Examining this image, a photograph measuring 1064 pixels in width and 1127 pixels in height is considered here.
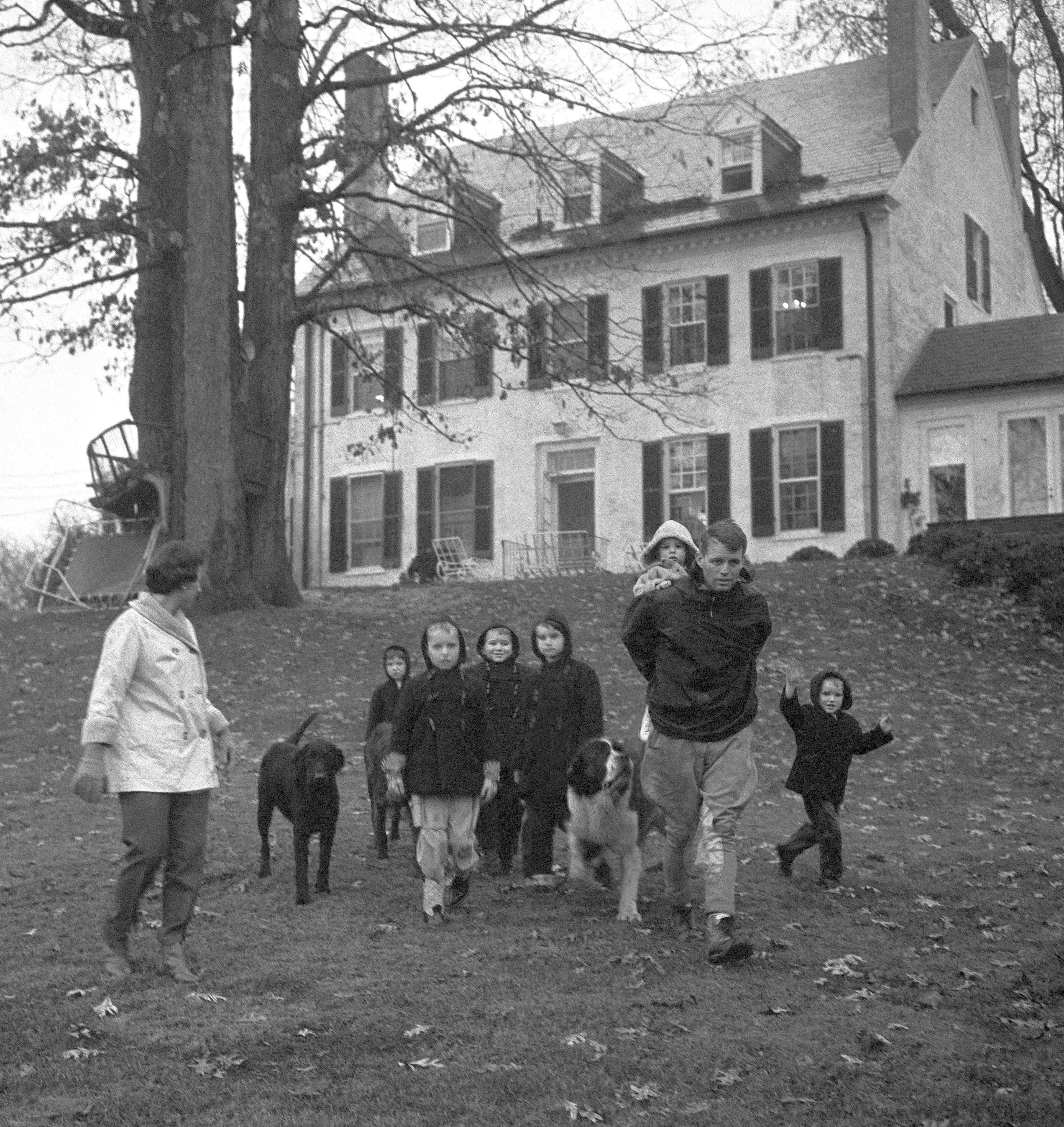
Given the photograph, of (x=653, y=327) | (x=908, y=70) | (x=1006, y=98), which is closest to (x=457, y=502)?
(x=653, y=327)

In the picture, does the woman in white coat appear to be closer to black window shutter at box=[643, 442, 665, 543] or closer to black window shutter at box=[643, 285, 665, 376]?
black window shutter at box=[643, 285, 665, 376]

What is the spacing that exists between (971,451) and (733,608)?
21.5 meters

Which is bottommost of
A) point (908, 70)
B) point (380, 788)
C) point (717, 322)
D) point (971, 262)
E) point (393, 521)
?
point (380, 788)

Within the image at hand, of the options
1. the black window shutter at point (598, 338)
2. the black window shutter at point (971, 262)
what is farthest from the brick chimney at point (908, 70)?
the black window shutter at point (598, 338)

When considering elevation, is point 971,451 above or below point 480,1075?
above

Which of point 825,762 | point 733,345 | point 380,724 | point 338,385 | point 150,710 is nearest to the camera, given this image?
point 150,710

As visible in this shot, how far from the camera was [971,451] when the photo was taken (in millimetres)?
27922

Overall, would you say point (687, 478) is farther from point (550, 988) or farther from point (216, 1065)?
point (216, 1065)

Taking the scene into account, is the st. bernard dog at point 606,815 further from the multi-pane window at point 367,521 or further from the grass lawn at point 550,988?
the multi-pane window at point 367,521

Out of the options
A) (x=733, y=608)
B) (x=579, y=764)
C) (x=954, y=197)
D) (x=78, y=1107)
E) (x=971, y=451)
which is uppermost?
(x=954, y=197)

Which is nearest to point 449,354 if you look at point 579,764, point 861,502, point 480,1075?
point 861,502

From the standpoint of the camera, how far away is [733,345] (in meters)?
29.8

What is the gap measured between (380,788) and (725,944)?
3.42 metres

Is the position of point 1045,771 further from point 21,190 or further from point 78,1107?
point 21,190
